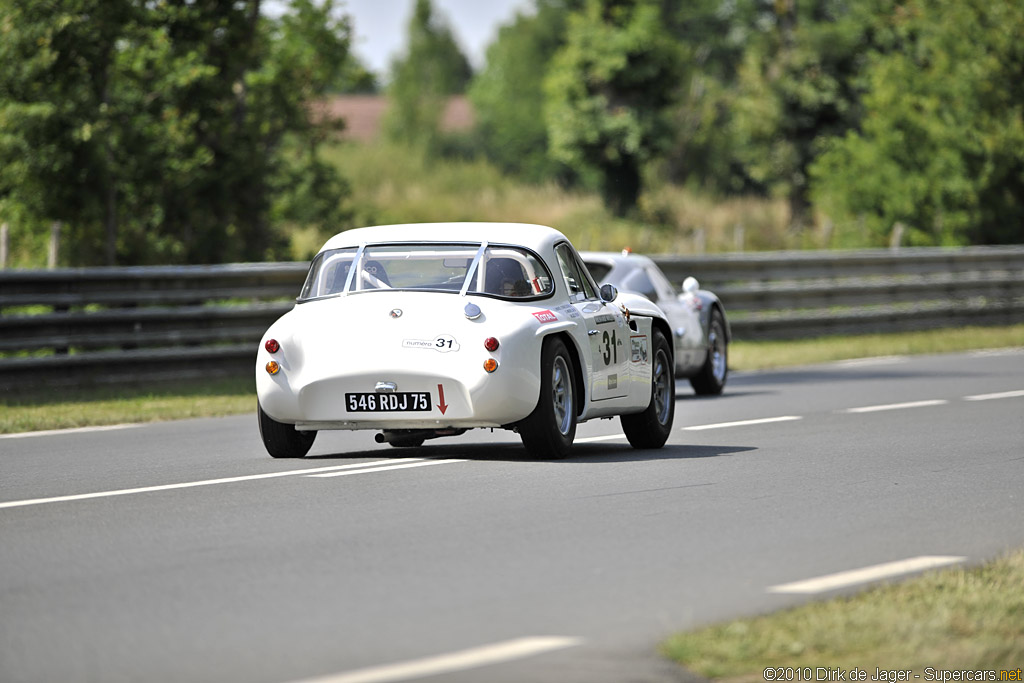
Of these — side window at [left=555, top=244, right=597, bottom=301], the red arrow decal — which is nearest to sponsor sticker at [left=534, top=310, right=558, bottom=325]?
side window at [left=555, top=244, right=597, bottom=301]

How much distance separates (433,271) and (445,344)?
80cm

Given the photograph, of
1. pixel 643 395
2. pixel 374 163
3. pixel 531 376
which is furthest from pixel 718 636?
pixel 374 163

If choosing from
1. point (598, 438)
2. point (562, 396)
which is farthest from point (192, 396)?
point (562, 396)

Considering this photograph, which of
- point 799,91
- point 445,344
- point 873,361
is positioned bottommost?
point 873,361

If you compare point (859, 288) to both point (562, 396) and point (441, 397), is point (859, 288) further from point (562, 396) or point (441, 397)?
point (441, 397)

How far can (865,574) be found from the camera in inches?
269

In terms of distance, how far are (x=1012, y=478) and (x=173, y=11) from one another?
15554 mm

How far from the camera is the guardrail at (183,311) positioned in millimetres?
17656

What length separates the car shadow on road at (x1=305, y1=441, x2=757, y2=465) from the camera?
36.5 feet

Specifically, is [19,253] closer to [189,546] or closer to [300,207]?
[300,207]

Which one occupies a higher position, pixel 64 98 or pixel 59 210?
pixel 64 98

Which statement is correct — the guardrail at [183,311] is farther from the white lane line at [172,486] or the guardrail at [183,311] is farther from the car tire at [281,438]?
the white lane line at [172,486]

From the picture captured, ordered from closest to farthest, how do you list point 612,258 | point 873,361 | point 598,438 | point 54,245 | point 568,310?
point 568,310 → point 598,438 → point 612,258 → point 54,245 → point 873,361

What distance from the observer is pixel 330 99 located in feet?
102
